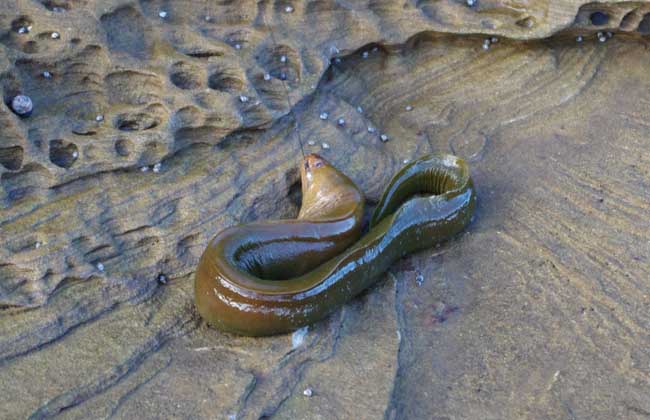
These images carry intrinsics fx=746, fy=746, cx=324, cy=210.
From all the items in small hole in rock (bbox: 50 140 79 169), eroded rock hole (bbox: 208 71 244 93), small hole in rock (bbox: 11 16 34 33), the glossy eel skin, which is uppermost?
small hole in rock (bbox: 11 16 34 33)

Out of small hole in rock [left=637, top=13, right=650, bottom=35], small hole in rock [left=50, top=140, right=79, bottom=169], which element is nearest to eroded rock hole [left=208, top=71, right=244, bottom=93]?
small hole in rock [left=50, top=140, right=79, bottom=169]

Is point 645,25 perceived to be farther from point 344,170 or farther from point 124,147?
point 124,147

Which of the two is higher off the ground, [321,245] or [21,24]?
[21,24]

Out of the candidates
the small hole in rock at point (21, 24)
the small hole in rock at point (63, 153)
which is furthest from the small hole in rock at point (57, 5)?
the small hole in rock at point (63, 153)

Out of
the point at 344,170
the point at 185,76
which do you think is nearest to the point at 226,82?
the point at 185,76

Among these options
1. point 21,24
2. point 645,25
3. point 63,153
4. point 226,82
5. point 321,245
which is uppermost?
point 21,24

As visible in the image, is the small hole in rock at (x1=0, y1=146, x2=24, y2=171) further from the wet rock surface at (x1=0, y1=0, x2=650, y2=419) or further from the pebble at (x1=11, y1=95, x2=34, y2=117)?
the pebble at (x1=11, y1=95, x2=34, y2=117)
